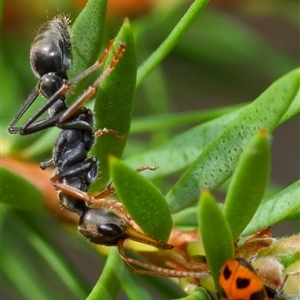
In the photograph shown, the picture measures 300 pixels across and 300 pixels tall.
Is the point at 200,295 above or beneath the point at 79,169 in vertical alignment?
beneath

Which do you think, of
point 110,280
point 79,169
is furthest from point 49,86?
point 110,280

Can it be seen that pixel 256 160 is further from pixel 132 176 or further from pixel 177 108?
pixel 177 108

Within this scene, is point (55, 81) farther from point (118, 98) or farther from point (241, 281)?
point (241, 281)

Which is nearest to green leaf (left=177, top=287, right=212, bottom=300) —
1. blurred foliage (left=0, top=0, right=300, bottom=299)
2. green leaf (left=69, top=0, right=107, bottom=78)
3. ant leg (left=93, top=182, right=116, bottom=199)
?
blurred foliage (left=0, top=0, right=300, bottom=299)

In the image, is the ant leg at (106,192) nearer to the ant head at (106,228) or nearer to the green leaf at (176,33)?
the ant head at (106,228)

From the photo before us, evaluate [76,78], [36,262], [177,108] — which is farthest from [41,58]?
[177,108]

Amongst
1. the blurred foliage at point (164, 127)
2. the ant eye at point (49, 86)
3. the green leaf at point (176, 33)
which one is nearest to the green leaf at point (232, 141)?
the blurred foliage at point (164, 127)

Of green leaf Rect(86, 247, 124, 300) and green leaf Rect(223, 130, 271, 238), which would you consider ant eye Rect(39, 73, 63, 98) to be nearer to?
green leaf Rect(86, 247, 124, 300)
